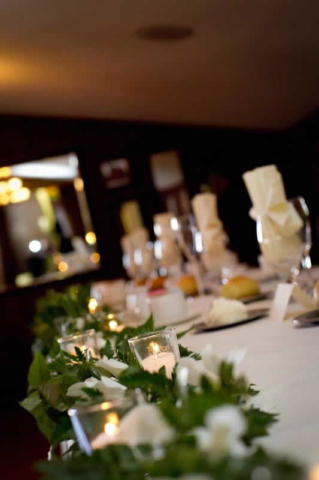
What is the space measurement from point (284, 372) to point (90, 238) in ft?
23.7

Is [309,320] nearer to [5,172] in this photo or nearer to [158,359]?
[158,359]

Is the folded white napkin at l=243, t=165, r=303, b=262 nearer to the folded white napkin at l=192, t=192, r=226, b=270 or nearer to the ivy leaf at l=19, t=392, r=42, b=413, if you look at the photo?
the folded white napkin at l=192, t=192, r=226, b=270

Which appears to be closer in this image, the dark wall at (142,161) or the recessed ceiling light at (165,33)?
the recessed ceiling light at (165,33)

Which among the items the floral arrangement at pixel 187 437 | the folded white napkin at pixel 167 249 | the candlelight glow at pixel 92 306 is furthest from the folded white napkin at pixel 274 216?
the folded white napkin at pixel 167 249

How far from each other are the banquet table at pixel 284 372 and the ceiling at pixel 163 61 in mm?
3457

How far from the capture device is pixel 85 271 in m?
8.16

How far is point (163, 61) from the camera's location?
20.9 feet

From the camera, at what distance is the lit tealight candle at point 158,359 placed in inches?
42.4

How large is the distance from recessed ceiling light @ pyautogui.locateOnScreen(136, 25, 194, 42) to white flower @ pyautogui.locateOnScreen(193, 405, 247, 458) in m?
5.23

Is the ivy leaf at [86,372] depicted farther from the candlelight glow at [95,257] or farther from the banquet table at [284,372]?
the candlelight glow at [95,257]

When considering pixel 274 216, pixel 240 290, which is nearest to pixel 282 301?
pixel 274 216

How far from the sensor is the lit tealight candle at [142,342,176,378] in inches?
42.4

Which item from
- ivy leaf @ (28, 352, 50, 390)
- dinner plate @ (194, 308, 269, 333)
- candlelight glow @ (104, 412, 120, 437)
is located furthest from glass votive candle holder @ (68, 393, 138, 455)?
dinner plate @ (194, 308, 269, 333)

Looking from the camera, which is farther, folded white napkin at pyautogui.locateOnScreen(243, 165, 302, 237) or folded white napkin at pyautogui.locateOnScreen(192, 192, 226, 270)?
folded white napkin at pyautogui.locateOnScreen(192, 192, 226, 270)
